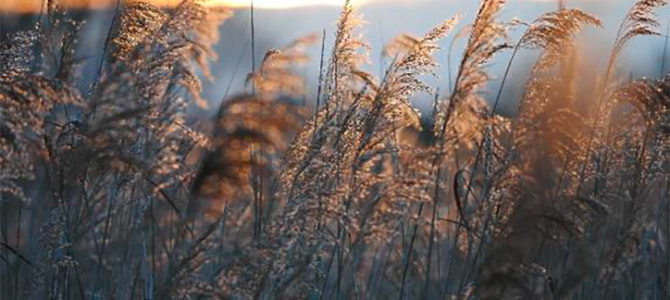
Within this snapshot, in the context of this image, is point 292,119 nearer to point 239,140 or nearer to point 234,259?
point 239,140

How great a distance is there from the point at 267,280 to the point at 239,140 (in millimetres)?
1031

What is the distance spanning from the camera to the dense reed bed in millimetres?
4188

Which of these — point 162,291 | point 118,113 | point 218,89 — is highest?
point 218,89

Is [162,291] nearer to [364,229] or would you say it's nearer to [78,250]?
[364,229]

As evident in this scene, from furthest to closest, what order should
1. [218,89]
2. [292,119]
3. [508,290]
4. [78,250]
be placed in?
1. [218,89]
2. [78,250]
3. [292,119]
4. [508,290]

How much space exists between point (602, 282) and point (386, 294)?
1.71 meters

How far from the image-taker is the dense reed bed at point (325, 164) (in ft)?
13.7

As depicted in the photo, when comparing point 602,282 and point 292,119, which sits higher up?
point 292,119

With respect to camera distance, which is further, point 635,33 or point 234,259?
point 635,33

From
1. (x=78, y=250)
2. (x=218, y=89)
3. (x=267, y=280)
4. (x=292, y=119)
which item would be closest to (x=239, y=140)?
(x=292, y=119)

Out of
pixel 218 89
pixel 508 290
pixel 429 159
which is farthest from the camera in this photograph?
pixel 218 89

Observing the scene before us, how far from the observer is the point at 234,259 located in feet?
13.1

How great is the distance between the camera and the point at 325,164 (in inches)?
179

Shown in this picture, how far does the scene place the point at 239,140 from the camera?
5.01m
